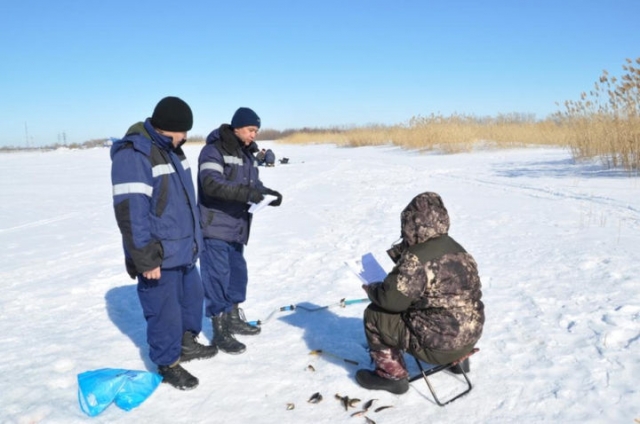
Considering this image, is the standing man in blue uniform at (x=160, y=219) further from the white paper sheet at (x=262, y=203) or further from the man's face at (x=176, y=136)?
the white paper sheet at (x=262, y=203)

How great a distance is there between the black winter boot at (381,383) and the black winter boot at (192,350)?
3.96ft

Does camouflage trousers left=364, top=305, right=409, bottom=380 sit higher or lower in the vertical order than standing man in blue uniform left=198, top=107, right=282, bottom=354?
lower

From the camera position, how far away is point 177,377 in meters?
3.27

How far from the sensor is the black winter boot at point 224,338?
3779 mm

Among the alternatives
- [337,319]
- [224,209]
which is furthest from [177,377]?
[337,319]

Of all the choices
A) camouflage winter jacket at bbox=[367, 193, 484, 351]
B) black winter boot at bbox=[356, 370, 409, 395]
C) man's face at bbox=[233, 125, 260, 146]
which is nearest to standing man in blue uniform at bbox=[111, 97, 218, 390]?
man's face at bbox=[233, 125, 260, 146]

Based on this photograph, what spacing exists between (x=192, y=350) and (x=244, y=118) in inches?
70.7

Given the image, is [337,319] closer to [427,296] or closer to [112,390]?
[427,296]

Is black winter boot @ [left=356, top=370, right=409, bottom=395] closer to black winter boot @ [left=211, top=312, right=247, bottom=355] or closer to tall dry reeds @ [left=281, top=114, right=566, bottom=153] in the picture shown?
black winter boot @ [left=211, top=312, right=247, bottom=355]

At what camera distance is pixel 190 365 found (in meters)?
3.61

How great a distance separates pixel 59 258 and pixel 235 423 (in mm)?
5012

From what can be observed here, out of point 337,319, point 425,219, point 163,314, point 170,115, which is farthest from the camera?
point 337,319

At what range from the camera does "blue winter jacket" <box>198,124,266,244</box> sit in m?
3.76

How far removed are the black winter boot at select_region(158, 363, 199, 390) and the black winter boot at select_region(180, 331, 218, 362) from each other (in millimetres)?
288
